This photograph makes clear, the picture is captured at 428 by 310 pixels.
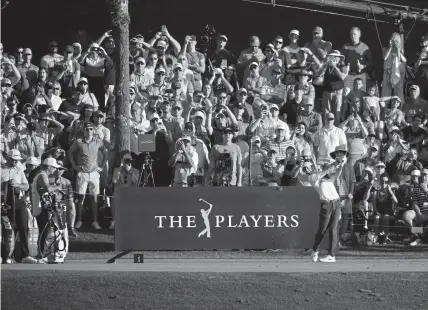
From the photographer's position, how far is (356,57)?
2583 cm

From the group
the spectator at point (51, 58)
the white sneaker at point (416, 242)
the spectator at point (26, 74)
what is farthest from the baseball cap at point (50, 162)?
the white sneaker at point (416, 242)

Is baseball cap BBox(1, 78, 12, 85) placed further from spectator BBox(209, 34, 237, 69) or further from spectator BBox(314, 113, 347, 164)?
spectator BBox(314, 113, 347, 164)

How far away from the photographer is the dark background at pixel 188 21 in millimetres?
28312

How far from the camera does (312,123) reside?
79.5ft

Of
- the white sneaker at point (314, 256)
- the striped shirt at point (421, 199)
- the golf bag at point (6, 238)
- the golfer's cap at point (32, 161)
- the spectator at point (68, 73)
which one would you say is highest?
the spectator at point (68, 73)

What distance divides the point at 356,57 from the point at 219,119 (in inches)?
162

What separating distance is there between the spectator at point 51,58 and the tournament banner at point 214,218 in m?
6.19

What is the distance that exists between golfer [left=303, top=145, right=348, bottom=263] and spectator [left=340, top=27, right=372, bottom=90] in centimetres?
520

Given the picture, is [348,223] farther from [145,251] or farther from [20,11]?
[20,11]

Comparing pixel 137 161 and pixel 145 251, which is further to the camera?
pixel 137 161

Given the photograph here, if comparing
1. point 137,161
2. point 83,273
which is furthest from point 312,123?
point 83,273

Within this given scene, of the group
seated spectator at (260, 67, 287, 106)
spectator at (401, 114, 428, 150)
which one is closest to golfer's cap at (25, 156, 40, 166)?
seated spectator at (260, 67, 287, 106)

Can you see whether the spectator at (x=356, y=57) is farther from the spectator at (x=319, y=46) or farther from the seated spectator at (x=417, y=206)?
the seated spectator at (x=417, y=206)

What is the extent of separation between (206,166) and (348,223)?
2.99 metres
